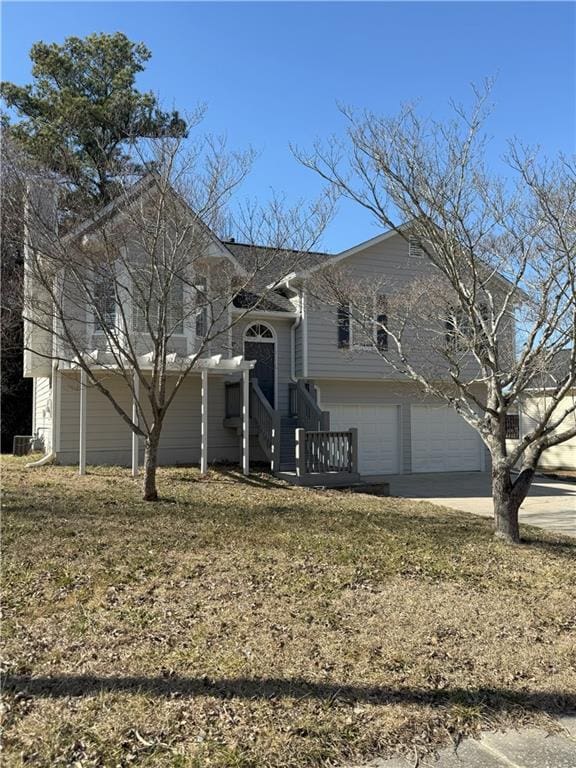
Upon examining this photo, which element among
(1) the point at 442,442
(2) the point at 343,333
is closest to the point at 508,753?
(2) the point at 343,333

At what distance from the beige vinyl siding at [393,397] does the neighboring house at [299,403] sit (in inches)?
1.1

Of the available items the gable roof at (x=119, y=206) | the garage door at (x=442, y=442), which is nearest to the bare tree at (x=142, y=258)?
the gable roof at (x=119, y=206)

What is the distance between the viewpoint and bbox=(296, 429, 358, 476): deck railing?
12.4 m

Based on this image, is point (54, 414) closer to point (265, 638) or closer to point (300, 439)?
point (300, 439)

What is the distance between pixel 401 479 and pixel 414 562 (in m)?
9.10

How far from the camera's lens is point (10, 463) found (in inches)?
566

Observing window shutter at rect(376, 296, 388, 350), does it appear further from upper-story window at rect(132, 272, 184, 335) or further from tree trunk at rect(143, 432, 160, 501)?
tree trunk at rect(143, 432, 160, 501)

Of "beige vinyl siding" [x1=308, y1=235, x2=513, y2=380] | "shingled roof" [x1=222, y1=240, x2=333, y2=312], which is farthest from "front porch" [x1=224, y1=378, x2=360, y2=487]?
"shingled roof" [x1=222, y1=240, x2=333, y2=312]

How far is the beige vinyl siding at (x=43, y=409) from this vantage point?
1572 centimetres

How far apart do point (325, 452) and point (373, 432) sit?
484 centimetres

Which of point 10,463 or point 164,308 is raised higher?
point 164,308

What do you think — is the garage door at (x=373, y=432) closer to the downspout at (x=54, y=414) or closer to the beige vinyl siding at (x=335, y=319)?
the beige vinyl siding at (x=335, y=319)

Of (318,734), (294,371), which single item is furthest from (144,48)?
(318,734)

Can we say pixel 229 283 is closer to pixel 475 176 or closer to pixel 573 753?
pixel 475 176
